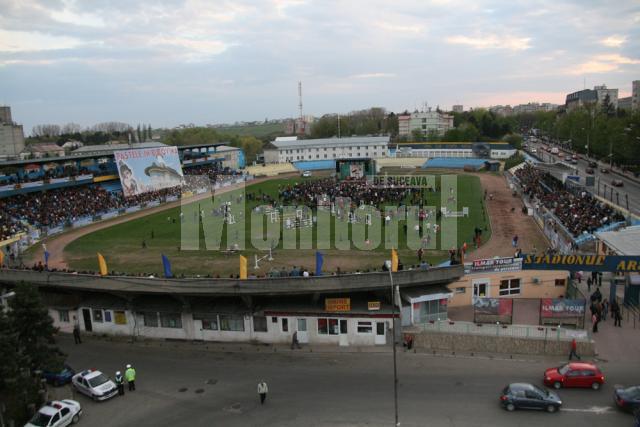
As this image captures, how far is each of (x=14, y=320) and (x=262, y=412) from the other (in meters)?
9.15

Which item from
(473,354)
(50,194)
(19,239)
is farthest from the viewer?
(50,194)

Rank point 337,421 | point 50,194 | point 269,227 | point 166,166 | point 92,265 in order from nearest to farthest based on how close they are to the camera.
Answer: point 337,421
point 92,265
point 269,227
point 50,194
point 166,166

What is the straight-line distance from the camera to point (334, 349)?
2041 cm

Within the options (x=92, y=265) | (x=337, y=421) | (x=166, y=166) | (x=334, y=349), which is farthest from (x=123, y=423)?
(x=166, y=166)

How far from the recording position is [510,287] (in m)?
23.4

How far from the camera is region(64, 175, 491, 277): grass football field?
28.5 meters

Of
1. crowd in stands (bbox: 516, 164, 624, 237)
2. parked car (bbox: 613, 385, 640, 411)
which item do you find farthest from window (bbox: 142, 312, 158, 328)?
→ crowd in stands (bbox: 516, 164, 624, 237)

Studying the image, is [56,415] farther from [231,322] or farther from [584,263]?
[584,263]

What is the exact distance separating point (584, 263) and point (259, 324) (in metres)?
14.4

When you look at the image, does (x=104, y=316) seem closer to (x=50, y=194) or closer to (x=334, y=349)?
(x=334, y=349)

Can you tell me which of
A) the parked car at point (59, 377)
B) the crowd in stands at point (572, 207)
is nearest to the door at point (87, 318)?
the parked car at point (59, 377)

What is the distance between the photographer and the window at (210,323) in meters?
22.1

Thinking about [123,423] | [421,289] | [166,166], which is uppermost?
[166,166]

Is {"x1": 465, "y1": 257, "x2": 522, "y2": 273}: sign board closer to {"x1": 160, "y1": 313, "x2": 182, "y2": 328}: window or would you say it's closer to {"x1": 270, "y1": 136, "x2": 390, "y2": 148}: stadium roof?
{"x1": 160, "y1": 313, "x2": 182, "y2": 328}: window
